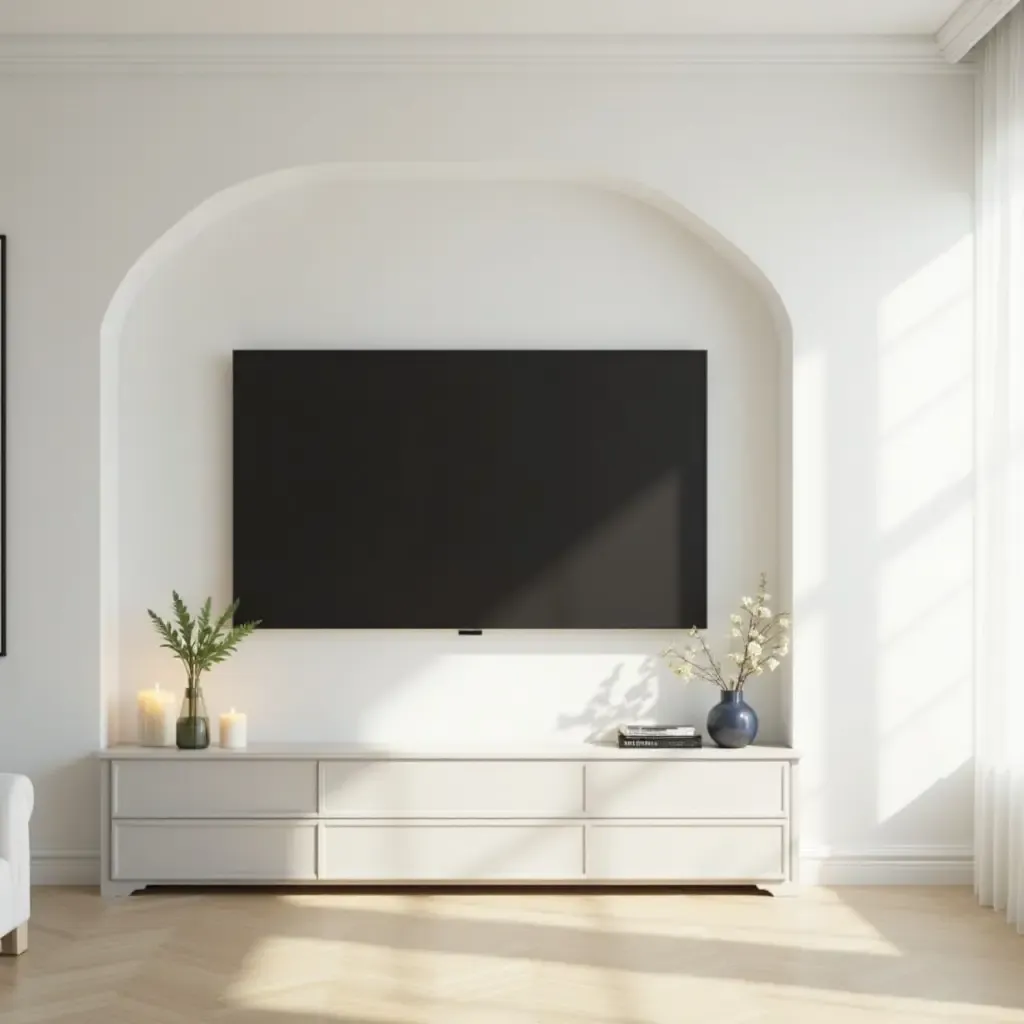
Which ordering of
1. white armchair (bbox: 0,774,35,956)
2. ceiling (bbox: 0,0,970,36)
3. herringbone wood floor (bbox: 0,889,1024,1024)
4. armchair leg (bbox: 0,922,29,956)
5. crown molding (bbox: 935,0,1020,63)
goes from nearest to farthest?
herringbone wood floor (bbox: 0,889,1024,1024) < white armchair (bbox: 0,774,35,956) < armchair leg (bbox: 0,922,29,956) < crown molding (bbox: 935,0,1020,63) < ceiling (bbox: 0,0,970,36)

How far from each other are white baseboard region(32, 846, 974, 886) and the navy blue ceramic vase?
492mm

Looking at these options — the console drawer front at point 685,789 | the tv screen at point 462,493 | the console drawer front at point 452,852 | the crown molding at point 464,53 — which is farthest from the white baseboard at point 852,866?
the crown molding at point 464,53

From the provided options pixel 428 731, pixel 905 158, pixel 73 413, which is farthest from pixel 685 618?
pixel 73 413

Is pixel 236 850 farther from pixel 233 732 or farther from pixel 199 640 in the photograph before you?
pixel 199 640

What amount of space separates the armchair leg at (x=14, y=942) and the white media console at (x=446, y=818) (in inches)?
Result: 24.9

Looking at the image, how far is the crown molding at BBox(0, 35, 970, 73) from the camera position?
14.8 ft

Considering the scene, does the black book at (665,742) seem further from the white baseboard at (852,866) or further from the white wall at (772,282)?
the white baseboard at (852,866)

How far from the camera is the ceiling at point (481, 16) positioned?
167 inches

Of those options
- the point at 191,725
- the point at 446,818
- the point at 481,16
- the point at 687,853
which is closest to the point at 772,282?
the point at 481,16

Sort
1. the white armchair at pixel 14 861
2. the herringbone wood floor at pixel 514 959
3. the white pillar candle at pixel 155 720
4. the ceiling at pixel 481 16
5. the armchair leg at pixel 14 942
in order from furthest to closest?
the white pillar candle at pixel 155 720 < the ceiling at pixel 481 16 < the armchair leg at pixel 14 942 < the white armchair at pixel 14 861 < the herringbone wood floor at pixel 514 959

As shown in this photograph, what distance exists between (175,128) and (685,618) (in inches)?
102

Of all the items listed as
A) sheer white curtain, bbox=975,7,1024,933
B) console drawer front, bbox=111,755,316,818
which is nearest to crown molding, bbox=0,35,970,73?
sheer white curtain, bbox=975,7,1024,933

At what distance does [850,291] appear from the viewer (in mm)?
4621

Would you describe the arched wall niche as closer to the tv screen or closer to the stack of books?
the tv screen
